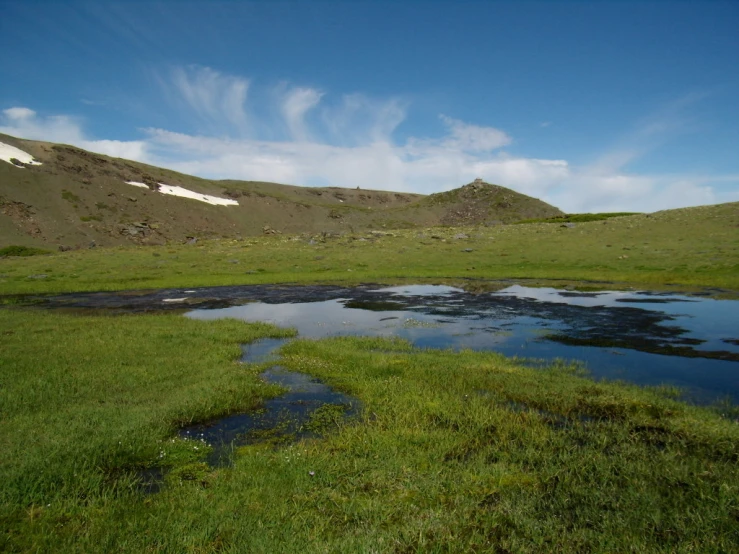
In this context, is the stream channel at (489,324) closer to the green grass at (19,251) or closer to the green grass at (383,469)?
the green grass at (383,469)

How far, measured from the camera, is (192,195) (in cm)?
12169

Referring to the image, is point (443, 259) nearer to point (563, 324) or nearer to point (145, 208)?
point (563, 324)

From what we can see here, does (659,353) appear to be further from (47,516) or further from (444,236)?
(444,236)

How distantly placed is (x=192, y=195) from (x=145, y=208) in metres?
21.4

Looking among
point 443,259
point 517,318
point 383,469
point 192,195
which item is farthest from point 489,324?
point 192,195

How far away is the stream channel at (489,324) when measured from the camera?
1314cm

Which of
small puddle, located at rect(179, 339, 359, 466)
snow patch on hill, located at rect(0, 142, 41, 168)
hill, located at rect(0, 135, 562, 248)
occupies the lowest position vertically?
small puddle, located at rect(179, 339, 359, 466)

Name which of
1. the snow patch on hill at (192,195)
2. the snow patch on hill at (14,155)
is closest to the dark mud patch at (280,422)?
the snow patch on hill at (14,155)

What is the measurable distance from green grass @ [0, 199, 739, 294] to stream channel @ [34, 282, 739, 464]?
6225 millimetres

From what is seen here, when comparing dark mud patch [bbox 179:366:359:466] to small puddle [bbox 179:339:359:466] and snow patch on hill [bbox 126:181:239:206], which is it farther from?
snow patch on hill [bbox 126:181:239:206]

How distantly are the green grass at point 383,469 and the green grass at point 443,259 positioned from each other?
31.2 metres

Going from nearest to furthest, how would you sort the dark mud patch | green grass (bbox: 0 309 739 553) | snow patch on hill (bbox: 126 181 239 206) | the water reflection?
green grass (bbox: 0 309 739 553)
the dark mud patch
the water reflection
snow patch on hill (bbox: 126 181 239 206)

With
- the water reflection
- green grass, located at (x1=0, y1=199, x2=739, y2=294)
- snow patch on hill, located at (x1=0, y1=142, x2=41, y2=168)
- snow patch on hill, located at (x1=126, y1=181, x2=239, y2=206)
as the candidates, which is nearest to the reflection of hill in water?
the water reflection

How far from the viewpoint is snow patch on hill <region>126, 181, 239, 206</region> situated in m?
116
